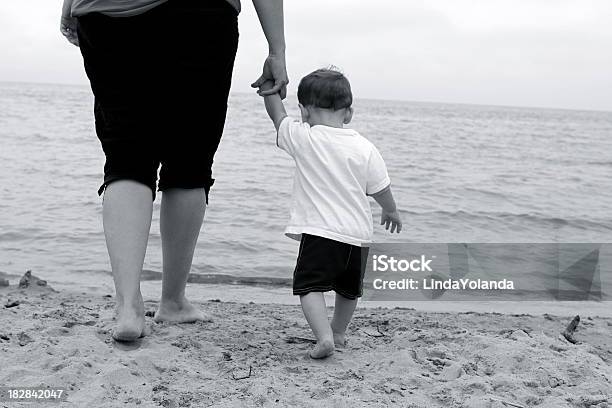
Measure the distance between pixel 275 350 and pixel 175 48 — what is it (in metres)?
1.20

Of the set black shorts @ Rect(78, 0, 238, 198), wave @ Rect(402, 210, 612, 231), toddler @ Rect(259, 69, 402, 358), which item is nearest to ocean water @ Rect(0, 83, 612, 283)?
wave @ Rect(402, 210, 612, 231)

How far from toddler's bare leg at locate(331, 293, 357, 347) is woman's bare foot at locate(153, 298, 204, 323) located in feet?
2.04

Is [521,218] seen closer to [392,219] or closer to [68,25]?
[392,219]

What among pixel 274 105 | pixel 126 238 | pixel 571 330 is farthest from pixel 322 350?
pixel 571 330

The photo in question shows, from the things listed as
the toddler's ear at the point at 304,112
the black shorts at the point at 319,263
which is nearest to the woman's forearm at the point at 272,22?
the toddler's ear at the point at 304,112

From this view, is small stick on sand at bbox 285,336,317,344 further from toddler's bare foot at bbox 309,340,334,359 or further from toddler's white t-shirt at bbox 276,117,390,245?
toddler's white t-shirt at bbox 276,117,390,245

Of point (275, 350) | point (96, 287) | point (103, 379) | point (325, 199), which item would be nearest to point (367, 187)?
point (325, 199)

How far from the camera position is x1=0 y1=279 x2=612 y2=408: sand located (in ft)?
7.20

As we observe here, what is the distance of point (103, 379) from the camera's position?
7.24 feet

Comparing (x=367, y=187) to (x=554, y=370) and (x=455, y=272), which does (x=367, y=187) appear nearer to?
(x=554, y=370)

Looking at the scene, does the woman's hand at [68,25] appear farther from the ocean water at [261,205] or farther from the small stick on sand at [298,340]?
the ocean water at [261,205]

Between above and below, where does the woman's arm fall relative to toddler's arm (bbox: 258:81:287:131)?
above

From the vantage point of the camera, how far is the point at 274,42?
2688 mm

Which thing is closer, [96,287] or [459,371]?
[459,371]
